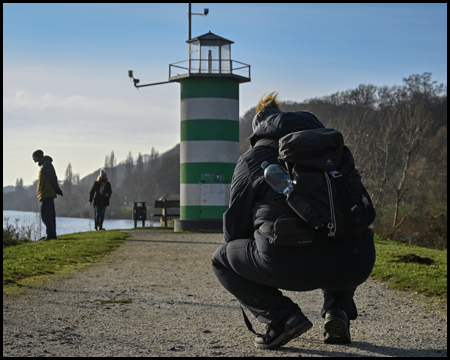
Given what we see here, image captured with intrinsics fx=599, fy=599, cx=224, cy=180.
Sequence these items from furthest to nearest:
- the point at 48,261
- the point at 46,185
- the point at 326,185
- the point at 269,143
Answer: the point at 46,185 < the point at 48,261 < the point at 269,143 < the point at 326,185

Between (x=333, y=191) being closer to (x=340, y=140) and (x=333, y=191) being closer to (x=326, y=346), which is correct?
(x=340, y=140)

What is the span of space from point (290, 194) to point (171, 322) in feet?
6.52

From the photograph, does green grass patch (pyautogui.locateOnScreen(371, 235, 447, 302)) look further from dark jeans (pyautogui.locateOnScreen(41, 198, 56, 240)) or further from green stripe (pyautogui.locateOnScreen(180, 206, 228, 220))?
green stripe (pyautogui.locateOnScreen(180, 206, 228, 220))

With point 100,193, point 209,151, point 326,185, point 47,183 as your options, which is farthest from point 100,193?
point 326,185

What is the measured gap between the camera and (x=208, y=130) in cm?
1938

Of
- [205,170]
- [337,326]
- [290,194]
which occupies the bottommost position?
[337,326]

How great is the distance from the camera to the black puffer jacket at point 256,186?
3902 mm

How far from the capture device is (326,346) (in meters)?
4.13

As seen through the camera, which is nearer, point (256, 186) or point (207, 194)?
point (256, 186)

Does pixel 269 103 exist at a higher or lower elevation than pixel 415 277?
higher

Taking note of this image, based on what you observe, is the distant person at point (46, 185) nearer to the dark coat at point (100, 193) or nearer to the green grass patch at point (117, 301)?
the dark coat at point (100, 193)

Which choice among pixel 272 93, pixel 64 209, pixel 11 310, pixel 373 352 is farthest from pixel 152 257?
pixel 64 209

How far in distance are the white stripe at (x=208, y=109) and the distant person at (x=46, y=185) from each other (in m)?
6.28

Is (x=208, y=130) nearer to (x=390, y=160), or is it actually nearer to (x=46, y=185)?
(x=46, y=185)
